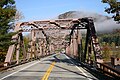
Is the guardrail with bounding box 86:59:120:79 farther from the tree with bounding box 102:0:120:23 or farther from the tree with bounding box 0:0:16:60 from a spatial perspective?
the tree with bounding box 0:0:16:60

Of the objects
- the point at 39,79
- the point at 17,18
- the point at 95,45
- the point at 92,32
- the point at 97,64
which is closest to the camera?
the point at 39,79

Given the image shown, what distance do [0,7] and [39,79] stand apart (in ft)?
58.0

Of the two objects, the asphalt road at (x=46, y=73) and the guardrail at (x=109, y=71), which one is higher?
the guardrail at (x=109, y=71)

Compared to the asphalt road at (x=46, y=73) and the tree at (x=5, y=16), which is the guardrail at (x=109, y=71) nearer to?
the asphalt road at (x=46, y=73)

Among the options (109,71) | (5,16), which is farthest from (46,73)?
(5,16)

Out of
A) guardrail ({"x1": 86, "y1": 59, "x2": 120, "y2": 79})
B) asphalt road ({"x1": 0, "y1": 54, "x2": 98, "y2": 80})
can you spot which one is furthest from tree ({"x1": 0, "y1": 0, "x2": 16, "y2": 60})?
guardrail ({"x1": 86, "y1": 59, "x2": 120, "y2": 79})

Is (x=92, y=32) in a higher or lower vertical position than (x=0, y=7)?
lower

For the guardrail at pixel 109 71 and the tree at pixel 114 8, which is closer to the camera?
the guardrail at pixel 109 71

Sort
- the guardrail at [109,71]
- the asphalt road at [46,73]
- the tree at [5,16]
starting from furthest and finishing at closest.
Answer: the tree at [5,16] → the asphalt road at [46,73] → the guardrail at [109,71]

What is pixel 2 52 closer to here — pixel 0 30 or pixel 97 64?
pixel 0 30

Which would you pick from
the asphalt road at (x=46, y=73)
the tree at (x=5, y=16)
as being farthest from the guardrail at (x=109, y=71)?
the tree at (x=5, y=16)

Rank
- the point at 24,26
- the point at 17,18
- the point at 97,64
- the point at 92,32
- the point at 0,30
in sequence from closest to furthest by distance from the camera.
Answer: the point at 97,64 → the point at 92,32 → the point at 0,30 → the point at 24,26 → the point at 17,18

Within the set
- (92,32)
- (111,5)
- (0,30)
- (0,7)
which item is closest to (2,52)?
(0,30)

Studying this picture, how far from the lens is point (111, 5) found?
1011 inches
